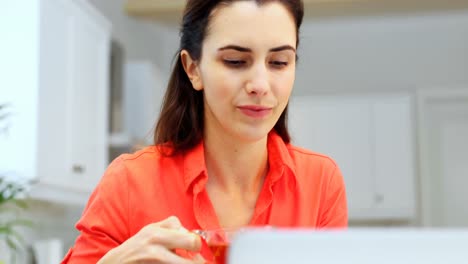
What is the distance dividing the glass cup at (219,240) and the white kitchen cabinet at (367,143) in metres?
4.48

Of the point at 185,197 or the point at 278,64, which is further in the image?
the point at 185,197

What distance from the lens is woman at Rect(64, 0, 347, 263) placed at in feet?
4.01

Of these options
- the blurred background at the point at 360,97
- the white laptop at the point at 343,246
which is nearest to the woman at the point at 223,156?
the white laptop at the point at 343,246

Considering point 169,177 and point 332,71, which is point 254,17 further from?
point 332,71

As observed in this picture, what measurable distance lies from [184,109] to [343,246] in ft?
3.01

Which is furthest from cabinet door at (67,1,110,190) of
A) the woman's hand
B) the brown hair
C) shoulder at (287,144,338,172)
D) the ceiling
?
the woman's hand

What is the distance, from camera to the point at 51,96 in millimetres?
3168

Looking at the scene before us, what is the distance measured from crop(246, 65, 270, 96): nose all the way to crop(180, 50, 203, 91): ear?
177mm

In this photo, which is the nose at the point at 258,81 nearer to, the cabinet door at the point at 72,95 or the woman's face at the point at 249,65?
the woman's face at the point at 249,65

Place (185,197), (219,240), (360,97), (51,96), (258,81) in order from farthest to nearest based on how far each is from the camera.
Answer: (360,97)
(51,96)
(185,197)
(258,81)
(219,240)

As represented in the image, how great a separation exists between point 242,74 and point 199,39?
159 mm

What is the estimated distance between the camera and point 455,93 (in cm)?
585

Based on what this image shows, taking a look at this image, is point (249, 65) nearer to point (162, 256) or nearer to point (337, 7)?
point (162, 256)

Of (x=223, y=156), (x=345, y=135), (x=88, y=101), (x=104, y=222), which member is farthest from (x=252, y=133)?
(x=345, y=135)
